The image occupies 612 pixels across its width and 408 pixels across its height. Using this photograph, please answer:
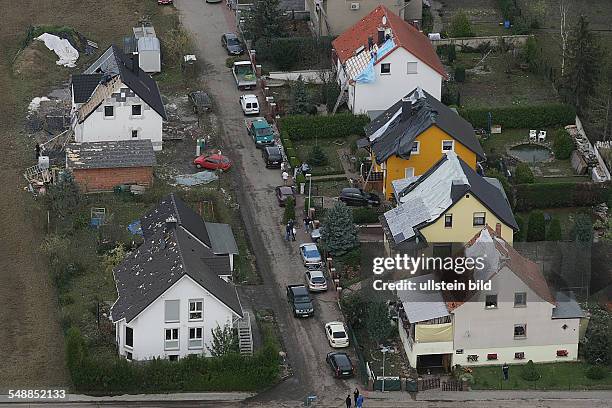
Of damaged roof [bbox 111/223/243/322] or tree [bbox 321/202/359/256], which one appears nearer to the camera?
damaged roof [bbox 111/223/243/322]

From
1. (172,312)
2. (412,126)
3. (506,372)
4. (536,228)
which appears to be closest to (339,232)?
(412,126)

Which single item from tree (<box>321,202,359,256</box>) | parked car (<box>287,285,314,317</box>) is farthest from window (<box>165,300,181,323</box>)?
tree (<box>321,202,359,256</box>)

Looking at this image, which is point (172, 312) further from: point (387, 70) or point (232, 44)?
point (232, 44)

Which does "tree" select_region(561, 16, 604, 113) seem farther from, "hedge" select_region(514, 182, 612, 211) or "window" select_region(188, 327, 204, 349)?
"window" select_region(188, 327, 204, 349)

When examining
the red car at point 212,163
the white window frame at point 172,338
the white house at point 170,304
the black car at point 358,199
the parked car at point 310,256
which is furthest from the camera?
the red car at point 212,163

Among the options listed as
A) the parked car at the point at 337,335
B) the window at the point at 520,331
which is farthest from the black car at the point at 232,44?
the window at the point at 520,331

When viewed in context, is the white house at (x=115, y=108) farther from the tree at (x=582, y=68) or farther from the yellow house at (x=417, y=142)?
the tree at (x=582, y=68)
